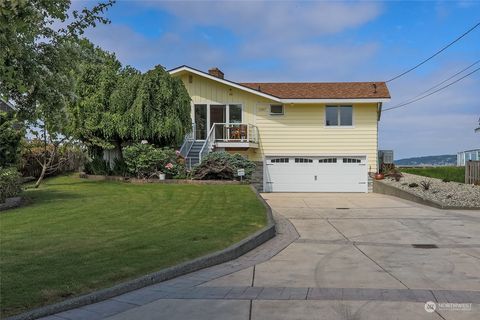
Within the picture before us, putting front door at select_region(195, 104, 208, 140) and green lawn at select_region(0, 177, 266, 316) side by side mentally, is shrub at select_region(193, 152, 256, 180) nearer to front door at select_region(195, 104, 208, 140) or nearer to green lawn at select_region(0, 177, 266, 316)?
green lawn at select_region(0, 177, 266, 316)

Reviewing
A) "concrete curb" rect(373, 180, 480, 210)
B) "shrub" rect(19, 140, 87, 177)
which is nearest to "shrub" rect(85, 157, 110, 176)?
"shrub" rect(19, 140, 87, 177)

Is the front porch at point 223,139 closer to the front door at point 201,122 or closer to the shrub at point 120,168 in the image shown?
the front door at point 201,122

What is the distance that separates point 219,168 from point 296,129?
27.9 ft

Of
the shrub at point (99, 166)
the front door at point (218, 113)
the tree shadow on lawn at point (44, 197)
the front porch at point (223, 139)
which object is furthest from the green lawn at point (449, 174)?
the tree shadow on lawn at point (44, 197)

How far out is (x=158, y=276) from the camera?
6.95 meters

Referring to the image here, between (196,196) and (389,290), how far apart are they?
10.5 meters

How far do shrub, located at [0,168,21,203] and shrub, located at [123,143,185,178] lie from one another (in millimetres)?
6644

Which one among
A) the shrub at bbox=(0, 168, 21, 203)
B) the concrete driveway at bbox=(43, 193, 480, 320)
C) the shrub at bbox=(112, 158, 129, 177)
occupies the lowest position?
the concrete driveway at bbox=(43, 193, 480, 320)

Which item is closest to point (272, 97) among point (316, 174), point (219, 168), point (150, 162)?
point (316, 174)

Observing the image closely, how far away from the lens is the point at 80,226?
34.6 ft

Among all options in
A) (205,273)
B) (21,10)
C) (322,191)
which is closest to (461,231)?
(205,273)

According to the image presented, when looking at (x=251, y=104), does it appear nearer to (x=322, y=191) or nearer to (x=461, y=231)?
(x=322, y=191)

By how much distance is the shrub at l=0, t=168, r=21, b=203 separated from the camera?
46.4 ft

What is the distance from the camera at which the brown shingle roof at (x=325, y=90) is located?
89.4 feet
